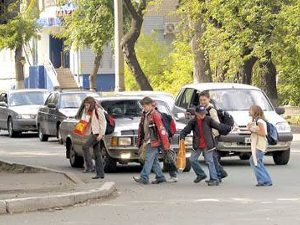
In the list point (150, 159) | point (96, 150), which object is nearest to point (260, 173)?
point (150, 159)

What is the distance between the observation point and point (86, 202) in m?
12.8

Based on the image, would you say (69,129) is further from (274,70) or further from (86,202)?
(274,70)

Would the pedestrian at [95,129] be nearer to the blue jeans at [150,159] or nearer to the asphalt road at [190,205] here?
the asphalt road at [190,205]

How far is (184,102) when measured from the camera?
21.0 metres

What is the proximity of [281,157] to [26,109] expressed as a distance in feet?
44.9

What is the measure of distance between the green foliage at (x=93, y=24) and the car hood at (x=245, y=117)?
81.3 feet

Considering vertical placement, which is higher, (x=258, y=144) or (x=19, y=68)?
(x=258, y=144)

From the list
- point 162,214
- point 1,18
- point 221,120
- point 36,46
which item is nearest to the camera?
point 162,214

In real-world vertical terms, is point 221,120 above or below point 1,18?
below

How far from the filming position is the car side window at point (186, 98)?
20.7m

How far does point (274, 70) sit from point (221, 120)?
20.3 meters

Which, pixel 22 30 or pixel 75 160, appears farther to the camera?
pixel 22 30

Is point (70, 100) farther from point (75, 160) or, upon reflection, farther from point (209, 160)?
point (209, 160)

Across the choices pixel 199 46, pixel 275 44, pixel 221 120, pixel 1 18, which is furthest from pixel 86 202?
pixel 199 46
